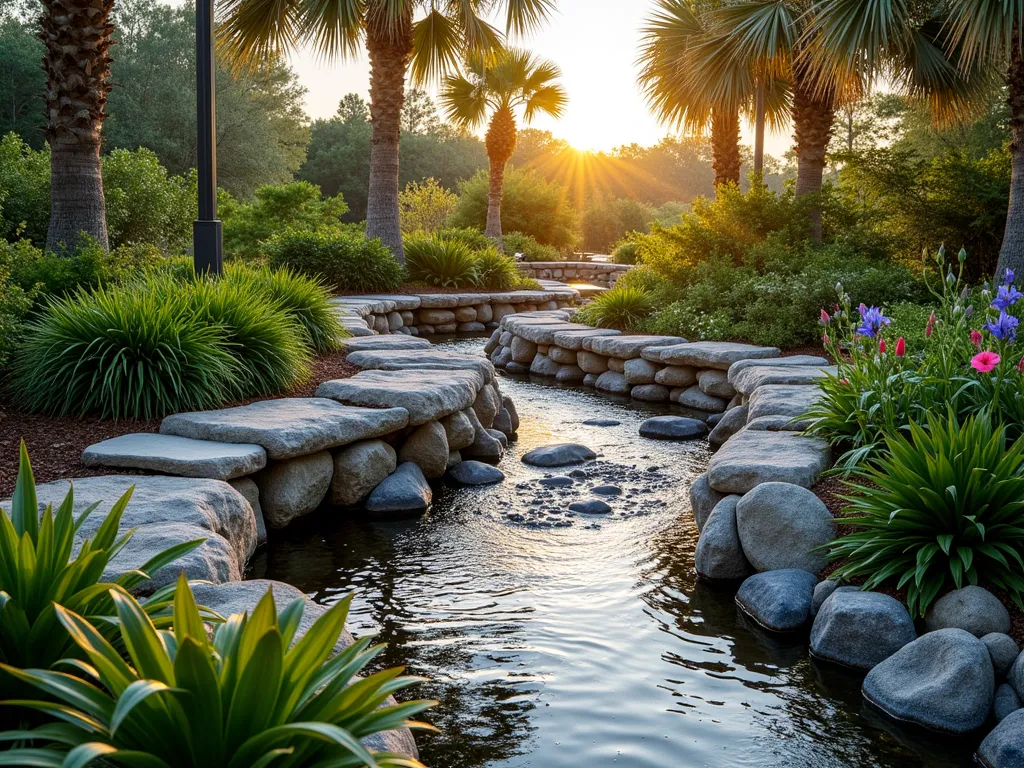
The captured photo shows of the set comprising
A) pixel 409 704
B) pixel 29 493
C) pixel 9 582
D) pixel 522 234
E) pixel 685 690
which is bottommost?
pixel 685 690

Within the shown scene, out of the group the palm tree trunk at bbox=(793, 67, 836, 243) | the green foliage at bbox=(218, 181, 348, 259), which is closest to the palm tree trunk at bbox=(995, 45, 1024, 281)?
the palm tree trunk at bbox=(793, 67, 836, 243)

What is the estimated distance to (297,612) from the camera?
2150 mm

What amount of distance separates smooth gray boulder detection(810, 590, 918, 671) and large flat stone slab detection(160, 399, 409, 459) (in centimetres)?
292

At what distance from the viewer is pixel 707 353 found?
29.6 feet

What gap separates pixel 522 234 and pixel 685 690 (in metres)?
26.2

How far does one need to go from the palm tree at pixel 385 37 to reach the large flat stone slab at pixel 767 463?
9569mm

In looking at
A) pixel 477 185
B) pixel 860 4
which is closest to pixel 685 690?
pixel 860 4

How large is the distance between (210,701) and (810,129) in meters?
13.2

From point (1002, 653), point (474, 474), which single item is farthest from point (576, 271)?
point (1002, 653)

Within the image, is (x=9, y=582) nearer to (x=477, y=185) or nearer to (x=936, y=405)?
(x=936, y=405)

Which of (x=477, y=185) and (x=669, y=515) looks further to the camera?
(x=477, y=185)

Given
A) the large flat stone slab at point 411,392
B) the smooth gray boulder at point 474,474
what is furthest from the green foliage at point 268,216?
the smooth gray boulder at point 474,474

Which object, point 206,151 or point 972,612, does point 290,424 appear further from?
point 972,612

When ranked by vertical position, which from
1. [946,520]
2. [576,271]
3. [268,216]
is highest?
[268,216]
